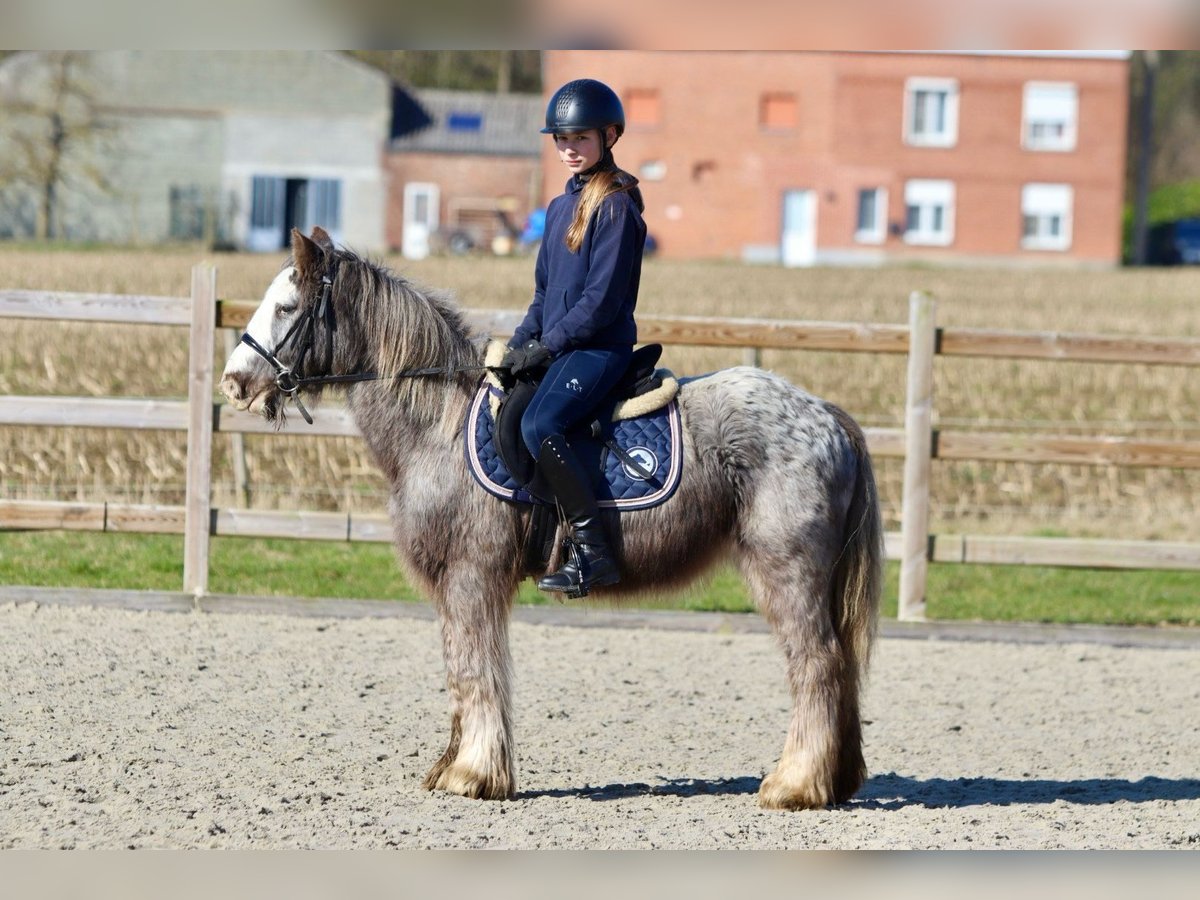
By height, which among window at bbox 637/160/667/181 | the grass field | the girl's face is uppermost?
window at bbox 637/160/667/181

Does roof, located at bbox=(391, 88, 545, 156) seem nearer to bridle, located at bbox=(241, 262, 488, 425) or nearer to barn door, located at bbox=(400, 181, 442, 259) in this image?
barn door, located at bbox=(400, 181, 442, 259)

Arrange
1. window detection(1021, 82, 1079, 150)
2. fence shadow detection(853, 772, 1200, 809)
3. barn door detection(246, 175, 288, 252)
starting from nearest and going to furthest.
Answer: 1. fence shadow detection(853, 772, 1200, 809)
2. window detection(1021, 82, 1079, 150)
3. barn door detection(246, 175, 288, 252)

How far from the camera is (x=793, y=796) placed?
536cm

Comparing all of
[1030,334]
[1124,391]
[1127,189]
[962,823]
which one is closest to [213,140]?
[1127,189]

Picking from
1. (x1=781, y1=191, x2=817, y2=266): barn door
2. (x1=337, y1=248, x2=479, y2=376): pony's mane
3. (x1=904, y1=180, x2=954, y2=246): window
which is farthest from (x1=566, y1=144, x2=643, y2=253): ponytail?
(x1=904, y1=180, x2=954, y2=246): window

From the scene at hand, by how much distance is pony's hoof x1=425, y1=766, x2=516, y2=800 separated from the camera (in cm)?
531

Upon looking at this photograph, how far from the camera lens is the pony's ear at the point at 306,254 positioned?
5125 millimetres

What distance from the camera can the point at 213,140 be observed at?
178 ft

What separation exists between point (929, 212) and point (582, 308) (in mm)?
49446

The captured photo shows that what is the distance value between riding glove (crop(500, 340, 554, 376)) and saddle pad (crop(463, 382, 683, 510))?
0.22 meters

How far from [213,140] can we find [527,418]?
52.0 m

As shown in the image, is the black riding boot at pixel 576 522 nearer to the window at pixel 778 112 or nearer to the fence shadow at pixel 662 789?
the fence shadow at pixel 662 789

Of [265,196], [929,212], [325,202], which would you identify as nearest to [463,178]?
[325,202]
